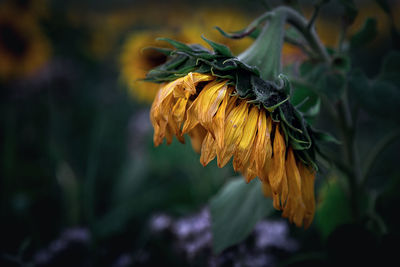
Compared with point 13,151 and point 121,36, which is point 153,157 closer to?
point 13,151

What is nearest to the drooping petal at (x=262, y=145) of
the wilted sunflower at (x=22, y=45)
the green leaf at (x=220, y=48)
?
the green leaf at (x=220, y=48)

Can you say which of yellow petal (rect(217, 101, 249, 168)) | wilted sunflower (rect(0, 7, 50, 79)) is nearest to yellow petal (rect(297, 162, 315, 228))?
yellow petal (rect(217, 101, 249, 168))

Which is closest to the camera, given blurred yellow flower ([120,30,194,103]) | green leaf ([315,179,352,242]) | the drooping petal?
the drooping petal

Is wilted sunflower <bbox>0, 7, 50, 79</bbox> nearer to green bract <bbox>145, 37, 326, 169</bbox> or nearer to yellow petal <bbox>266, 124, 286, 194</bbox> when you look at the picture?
green bract <bbox>145, 37, 326, 169</bbox>

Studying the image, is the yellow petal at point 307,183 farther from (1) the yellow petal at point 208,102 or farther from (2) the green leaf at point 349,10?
(2) the green leaf at point 349,10

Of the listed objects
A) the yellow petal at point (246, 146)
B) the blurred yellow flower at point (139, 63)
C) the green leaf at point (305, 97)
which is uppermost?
the blurred yellow flower at point (139, 63)

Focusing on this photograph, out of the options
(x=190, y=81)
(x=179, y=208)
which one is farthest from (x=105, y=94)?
(x=190, y=81)

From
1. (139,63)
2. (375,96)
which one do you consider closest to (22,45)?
(139,63)

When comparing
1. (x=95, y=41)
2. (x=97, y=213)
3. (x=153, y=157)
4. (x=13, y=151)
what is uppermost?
(x=95, y=41)
